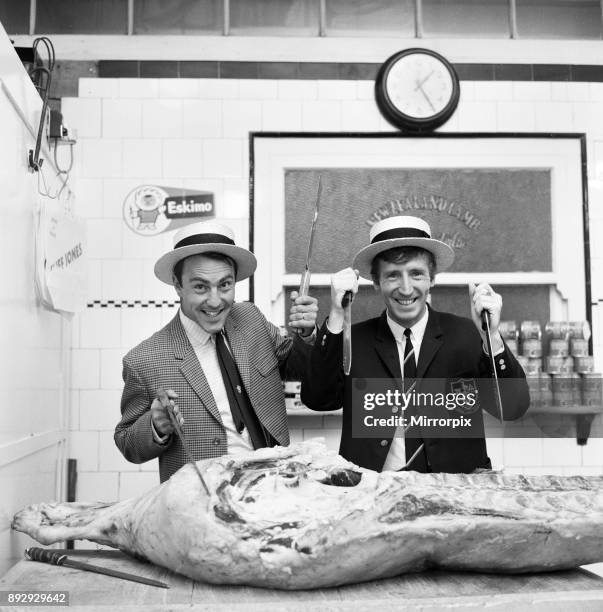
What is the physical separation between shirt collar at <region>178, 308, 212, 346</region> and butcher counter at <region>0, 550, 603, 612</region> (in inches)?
30.3

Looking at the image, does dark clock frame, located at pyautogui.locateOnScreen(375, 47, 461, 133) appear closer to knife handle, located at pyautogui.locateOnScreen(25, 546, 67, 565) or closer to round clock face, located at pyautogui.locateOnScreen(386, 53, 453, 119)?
round clock face, located at pyautogui.locateOnScreen(386, 53, 453, 119)

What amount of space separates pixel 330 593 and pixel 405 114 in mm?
3108

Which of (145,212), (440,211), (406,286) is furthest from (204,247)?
(440,211)

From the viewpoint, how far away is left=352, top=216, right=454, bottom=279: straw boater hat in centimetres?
222

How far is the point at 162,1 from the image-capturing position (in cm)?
423

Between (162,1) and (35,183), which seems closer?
(35,183)

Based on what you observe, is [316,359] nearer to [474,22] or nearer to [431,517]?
[431,517]

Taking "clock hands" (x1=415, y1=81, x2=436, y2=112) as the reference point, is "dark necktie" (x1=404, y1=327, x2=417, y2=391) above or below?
below

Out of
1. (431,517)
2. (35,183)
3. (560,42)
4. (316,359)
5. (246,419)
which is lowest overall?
(431,517)

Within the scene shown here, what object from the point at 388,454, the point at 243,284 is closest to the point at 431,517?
the point at 388,454

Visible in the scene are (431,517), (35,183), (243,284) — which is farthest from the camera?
(243,284)

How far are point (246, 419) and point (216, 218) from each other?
2.05m

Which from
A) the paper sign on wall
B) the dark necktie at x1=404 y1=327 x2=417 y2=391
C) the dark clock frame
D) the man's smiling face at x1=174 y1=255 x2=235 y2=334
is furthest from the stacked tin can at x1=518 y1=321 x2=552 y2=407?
the paper sign on wall

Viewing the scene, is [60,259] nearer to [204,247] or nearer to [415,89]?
[204,247]
